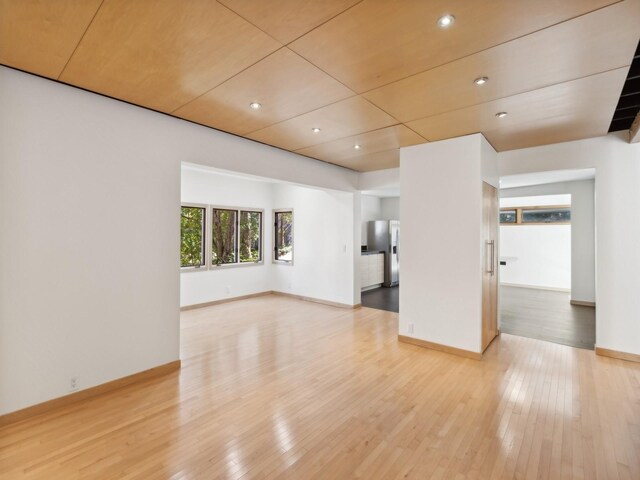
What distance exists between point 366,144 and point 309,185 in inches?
50.9

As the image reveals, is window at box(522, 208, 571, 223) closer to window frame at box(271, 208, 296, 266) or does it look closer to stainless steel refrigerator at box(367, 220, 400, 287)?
stainless steel refrigerator at box(367, 220, 400, 287)

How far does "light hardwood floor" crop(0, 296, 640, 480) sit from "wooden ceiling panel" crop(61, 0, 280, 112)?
2733mm

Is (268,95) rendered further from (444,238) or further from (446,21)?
(444,238)

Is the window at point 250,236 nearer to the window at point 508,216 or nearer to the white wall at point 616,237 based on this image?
the white wall at point 616,237

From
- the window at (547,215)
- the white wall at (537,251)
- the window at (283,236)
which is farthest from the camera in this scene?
the window at (547,215)

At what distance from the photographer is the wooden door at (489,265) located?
13.0 feet

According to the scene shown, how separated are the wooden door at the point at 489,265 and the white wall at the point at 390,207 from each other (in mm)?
4980

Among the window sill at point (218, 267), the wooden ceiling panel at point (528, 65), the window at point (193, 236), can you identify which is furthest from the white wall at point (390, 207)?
the wooden ceiling panel at point (528, 65)

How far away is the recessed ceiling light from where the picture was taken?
1.77 metres

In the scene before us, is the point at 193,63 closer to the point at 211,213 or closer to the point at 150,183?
the point at 150,183

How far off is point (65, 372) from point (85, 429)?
59 cm

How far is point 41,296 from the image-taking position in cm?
259

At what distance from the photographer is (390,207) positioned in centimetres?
970

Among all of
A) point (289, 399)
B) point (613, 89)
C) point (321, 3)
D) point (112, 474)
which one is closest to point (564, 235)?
point (613, 89)
